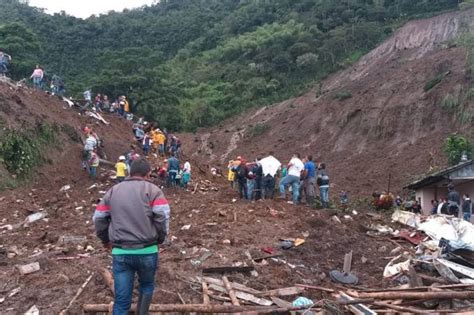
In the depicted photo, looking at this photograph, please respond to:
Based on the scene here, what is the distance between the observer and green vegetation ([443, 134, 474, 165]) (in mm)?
23250

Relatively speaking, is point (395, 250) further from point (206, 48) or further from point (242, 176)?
point (206, 48)

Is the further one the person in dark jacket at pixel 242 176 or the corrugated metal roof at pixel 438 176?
the corrugated metal roof at pixel 438 176

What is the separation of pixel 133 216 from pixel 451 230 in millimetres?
7579

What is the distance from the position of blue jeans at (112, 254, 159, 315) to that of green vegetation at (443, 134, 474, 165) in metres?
21.2

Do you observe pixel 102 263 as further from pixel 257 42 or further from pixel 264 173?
pixel 257 42

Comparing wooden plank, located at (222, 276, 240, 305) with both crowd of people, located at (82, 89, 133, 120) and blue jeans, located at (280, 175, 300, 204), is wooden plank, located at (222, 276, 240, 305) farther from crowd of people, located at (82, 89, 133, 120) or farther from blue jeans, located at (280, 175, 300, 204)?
crowd of people, located at (82, 89, 133, 120)

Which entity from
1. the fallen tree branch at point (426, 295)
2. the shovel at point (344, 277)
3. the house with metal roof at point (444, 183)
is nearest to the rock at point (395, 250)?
the shovel at point (344, 277)

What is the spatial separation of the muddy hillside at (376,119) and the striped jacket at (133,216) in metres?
21.0

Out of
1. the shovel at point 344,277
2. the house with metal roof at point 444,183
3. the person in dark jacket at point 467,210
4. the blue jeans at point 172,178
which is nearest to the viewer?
the shovel at point 344,277

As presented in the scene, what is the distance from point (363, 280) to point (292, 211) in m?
4.60

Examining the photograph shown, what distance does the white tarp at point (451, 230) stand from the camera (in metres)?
9.30

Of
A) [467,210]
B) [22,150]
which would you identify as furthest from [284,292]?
[22,150]

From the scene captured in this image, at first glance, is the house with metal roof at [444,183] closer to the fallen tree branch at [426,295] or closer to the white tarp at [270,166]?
the white tarp at [270,166]

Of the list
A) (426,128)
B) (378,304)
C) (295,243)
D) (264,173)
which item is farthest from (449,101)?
(378,304)
